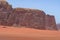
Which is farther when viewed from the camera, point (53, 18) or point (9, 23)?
point (53, 18)

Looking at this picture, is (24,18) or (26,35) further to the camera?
(24,18)

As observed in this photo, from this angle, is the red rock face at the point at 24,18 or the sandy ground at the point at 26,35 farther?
the red rock face at the point at 24,18

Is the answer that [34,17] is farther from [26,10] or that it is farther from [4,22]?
[4,22]

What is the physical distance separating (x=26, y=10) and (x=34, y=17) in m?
2.65

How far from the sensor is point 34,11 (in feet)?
125

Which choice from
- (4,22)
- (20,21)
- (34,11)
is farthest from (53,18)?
(4,22)

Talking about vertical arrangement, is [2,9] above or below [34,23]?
above

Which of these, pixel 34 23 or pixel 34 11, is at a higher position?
pixel 34 11

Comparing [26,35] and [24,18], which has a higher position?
[24,18]

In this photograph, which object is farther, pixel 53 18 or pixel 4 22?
pixel 53 18

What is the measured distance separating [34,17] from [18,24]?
3.67 meters

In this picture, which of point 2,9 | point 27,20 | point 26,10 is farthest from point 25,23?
point 2,9

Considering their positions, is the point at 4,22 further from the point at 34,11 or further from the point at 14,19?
the point at 34,11

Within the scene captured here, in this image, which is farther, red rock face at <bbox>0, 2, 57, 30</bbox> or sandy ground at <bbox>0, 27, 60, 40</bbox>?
red rock face at <bbox>0, 2, 57, 30</bbox>
